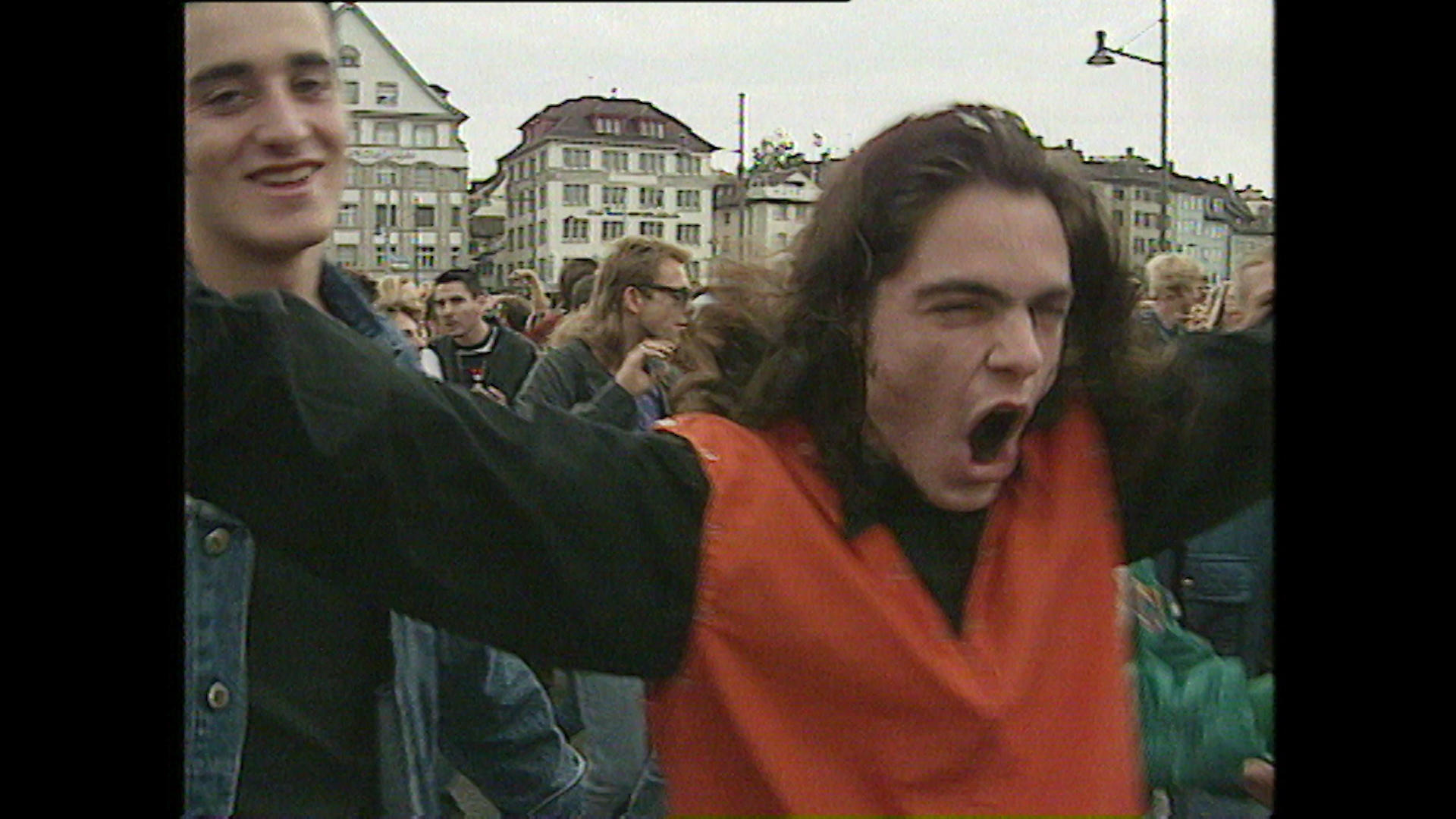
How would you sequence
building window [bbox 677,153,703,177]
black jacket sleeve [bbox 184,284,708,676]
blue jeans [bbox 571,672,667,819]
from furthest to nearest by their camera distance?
building window [bbox 677,153,703,177]
blue jeans [bbox 571,672,667,819]
black jacket sleeve [bbox 184,284,708,676]

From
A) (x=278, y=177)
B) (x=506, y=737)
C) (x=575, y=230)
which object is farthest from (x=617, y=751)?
(x=278, y=177)

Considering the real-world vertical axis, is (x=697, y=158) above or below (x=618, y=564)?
above

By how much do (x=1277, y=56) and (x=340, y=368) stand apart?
955 millimetres

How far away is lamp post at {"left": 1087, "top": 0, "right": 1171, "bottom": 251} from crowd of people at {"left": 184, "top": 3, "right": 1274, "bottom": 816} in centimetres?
6

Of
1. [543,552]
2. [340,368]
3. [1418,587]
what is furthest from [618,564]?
[1418,587]

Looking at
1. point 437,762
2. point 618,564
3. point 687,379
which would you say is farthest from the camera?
point 437,762

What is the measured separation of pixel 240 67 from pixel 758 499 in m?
0.59

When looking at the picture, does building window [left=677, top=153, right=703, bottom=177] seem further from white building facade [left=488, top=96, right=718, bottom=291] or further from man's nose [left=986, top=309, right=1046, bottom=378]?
man's nose [left=986, top=309, right=1046, bottom=378]

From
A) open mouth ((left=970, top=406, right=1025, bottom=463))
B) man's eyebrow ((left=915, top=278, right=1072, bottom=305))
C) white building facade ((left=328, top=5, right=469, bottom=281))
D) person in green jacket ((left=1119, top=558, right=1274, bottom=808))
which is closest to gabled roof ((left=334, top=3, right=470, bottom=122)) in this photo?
white building facade ((left=328, top=5, right=469, bottom=281))

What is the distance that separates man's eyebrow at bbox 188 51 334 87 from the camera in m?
1.32

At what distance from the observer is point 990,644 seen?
4.73ft

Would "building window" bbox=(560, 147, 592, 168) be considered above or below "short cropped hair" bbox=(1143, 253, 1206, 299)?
above

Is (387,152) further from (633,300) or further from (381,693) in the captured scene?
(381,693)
